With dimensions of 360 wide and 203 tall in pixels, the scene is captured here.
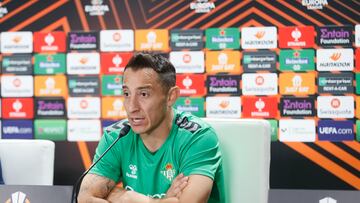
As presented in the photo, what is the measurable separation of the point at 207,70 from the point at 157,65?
7.45 feet

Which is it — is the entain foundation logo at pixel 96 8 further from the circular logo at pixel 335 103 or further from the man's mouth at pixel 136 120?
the man's mouth at pixel 136 120

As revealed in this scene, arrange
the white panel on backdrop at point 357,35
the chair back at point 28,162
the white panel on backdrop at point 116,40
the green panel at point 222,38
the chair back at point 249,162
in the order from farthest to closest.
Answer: the white panel on backdrop at point 116,40
the green panel at point 222,38
the white panel on backdrop at point 357,35
the chair back at point 28,162
the chair back at point 249,162

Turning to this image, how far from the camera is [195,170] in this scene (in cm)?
184

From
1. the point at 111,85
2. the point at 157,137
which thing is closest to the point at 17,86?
the point at 111,85

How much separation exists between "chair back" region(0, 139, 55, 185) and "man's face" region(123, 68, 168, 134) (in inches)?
24.2

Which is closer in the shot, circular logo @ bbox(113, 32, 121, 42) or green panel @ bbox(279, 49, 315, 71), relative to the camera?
green panel @ bbox(279, 49, 315, 71)

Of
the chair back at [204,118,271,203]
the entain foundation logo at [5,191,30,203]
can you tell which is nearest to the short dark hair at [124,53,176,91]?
the chair back at [204,118,271,203]

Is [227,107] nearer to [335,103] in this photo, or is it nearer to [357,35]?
[335,103]

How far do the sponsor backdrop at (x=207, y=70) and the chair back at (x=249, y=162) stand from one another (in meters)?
2.30

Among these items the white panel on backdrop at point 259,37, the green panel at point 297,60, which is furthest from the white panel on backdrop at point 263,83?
the white panel on backdrop at point 259,37

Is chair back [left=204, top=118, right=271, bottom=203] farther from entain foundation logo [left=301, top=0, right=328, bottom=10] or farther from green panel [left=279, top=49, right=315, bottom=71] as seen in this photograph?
entain foundation logo [left=301, top=0, right=328, bottom=10]

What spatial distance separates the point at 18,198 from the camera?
1.55 metres

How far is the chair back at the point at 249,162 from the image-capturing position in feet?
5.95

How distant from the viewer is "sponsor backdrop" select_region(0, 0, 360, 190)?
13.2ft
